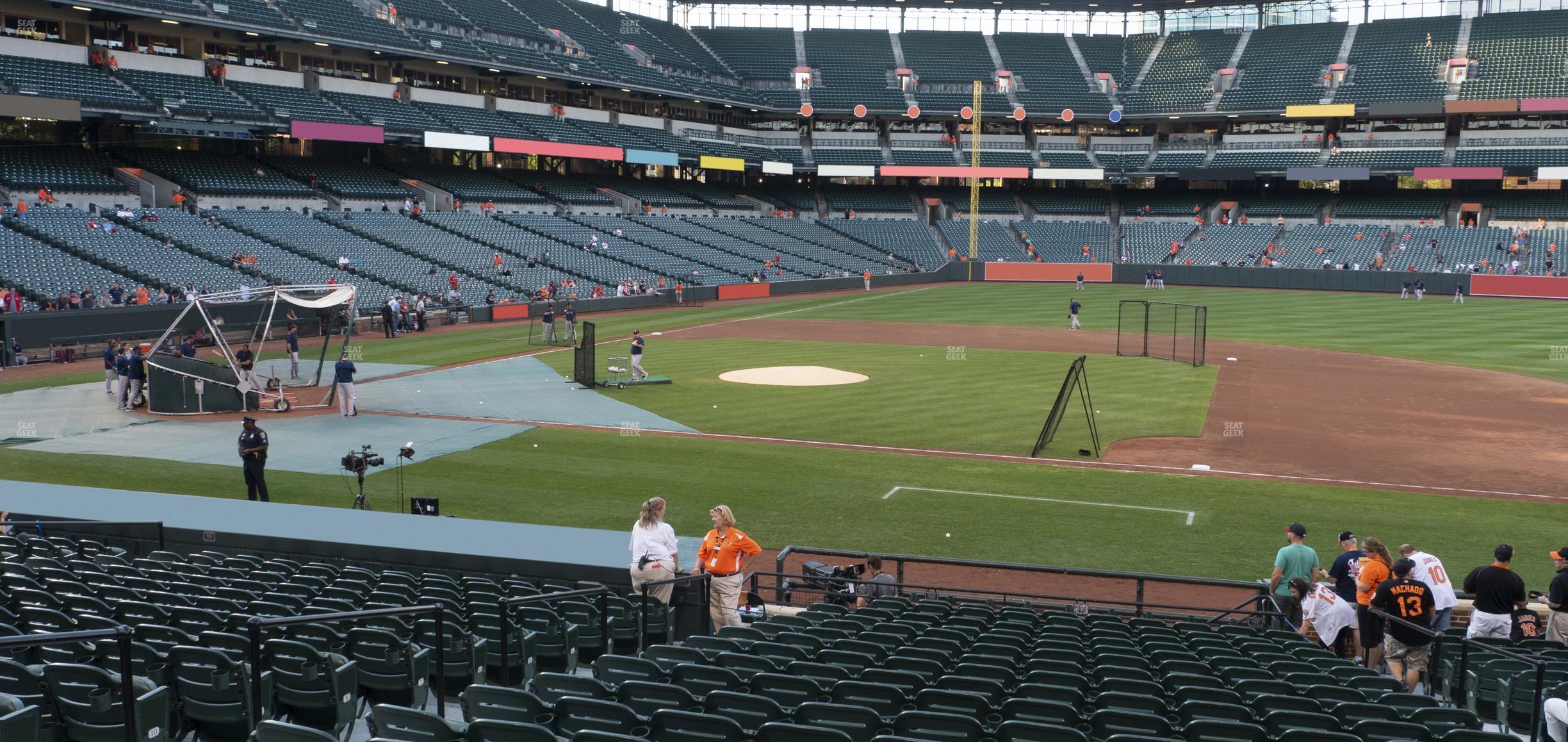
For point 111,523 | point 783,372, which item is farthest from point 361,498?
point 783,372

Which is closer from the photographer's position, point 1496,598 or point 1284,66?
point 1496,598

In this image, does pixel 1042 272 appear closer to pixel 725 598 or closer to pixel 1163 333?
pixel 1163 333

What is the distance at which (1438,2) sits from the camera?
92.1 m

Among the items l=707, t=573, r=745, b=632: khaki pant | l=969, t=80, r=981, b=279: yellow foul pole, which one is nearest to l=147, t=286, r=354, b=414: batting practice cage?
l=707, t=573, r=745, b=632: khaki pant

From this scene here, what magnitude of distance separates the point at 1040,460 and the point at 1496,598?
12894 millimetres

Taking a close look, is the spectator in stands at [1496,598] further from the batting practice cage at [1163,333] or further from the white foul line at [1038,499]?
the batting practice cage at [1163,333]

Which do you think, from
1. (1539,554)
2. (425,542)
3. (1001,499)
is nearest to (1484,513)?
(1539,554)

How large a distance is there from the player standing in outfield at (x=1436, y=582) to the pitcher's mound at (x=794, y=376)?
23639mm

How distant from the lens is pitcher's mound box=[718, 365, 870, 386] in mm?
35750

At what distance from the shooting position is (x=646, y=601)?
11.2 m

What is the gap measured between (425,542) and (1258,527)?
14269 mm

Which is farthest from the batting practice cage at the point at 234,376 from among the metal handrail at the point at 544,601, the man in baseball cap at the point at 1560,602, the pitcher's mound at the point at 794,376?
the man in baseball cap at the point at 1560,602

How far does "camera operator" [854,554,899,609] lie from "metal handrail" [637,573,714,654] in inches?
92.2

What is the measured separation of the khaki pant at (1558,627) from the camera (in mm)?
12188
